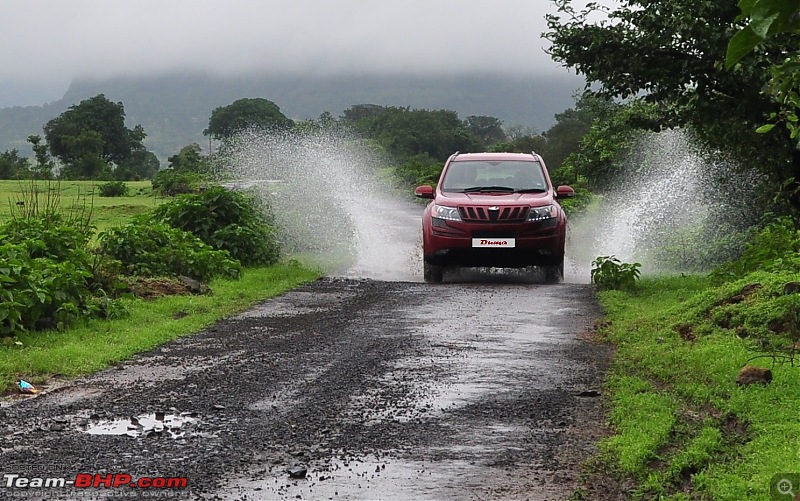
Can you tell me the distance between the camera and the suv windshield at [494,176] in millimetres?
16312

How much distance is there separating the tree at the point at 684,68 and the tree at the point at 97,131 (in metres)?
82.9

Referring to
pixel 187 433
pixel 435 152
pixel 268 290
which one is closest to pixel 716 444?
pixel 187 433

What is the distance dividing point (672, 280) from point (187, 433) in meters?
9.31

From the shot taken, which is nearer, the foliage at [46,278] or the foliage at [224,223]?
the foliage at [46,278]

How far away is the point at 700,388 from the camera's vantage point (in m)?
7.27

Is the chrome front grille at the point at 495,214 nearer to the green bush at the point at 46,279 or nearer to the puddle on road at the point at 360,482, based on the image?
the green bush at the point at 46,279

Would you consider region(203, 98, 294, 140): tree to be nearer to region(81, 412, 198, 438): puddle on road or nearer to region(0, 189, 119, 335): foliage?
region(0, 189, 119, 335): foliage

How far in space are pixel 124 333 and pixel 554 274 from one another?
748 centimetres

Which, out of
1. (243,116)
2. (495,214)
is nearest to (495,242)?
(495,214)

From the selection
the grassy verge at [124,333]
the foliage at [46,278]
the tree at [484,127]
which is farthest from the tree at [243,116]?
the foliage at [46,278]

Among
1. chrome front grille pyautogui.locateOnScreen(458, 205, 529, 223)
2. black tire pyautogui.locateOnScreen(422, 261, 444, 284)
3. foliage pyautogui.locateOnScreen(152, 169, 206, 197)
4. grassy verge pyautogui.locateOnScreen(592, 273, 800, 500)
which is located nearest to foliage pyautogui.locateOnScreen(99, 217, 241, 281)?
black tire pyautogui.locateOnScreen(422, 261, 444, 284)

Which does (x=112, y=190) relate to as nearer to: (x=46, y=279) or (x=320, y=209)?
(x=320, y=209)

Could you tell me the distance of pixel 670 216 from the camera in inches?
817

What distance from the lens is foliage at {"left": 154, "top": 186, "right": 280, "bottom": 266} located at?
56.9 ft
